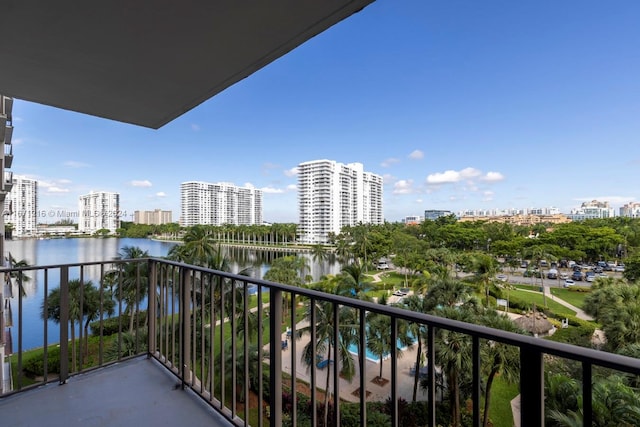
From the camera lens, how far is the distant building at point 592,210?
41.4 metres

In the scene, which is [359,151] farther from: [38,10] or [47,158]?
[38,10]

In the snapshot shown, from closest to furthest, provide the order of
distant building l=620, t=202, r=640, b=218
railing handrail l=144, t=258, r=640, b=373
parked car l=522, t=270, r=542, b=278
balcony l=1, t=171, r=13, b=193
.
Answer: railing handrail l=144, t=258, r=640, b=373
balcony l=1, t=171, r=13, b=193
parked car l=522, t=270, r=542, b=278
distant building l=620, t=202, r=640, b=218

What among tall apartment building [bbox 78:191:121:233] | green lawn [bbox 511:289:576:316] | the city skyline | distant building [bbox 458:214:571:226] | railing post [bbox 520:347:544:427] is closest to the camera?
railing post [bbox 520:347:544:427]

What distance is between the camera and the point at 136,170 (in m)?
36.2

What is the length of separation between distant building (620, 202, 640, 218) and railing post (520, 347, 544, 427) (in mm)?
49908

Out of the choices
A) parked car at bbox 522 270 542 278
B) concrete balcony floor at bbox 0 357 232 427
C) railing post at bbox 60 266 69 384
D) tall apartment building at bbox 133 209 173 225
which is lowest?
parked car at bbox 522 270 542 278

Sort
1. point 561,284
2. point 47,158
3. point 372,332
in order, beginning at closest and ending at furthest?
point 372,332, point 561,284, point 47,158

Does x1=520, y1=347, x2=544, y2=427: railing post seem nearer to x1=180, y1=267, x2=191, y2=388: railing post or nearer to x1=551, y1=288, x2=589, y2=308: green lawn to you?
x1=180, y1=267, x2=191, y2=388: railing post

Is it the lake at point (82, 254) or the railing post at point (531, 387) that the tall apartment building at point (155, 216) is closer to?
the lake at point (82, 254)

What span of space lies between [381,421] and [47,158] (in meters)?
41.7

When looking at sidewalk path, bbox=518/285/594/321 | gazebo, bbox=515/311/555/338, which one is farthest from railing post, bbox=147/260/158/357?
sidewalk path, bbox=518/285/594/321

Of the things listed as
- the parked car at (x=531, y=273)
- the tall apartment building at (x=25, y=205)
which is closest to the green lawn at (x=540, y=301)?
the parked car at (x=531, y=273)

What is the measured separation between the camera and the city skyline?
25828 millimetres

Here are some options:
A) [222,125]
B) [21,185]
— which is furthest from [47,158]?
[222,125]
